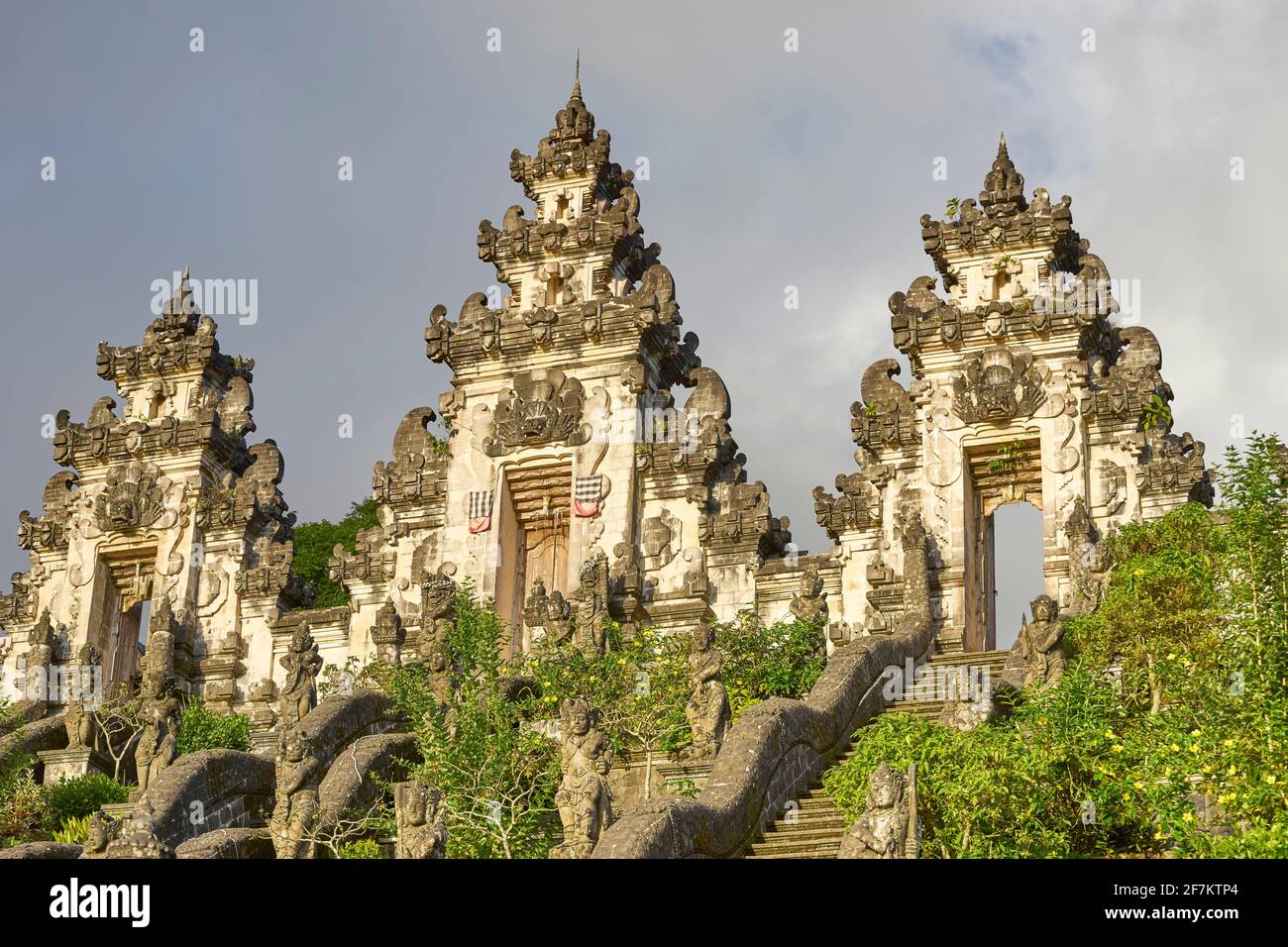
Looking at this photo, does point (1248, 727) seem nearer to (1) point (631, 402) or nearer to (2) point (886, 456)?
(2) point (886, 456)

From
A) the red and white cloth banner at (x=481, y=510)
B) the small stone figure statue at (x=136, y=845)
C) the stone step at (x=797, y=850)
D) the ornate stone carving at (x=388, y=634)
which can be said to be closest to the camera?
the small stone figure statue at (x=136, y=845)

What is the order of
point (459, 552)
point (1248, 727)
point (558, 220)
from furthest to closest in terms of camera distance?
point (558, 220), point (459, 552), point (1248, 727)

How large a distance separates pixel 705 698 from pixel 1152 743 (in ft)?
15.8

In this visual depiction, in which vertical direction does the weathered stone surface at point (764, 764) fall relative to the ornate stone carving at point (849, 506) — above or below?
below

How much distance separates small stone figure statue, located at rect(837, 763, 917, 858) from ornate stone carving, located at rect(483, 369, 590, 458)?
13282mm

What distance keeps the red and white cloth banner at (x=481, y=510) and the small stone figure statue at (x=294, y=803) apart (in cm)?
823

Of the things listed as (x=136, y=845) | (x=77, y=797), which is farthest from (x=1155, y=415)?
(x=136, y=845)

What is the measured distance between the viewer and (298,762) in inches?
777

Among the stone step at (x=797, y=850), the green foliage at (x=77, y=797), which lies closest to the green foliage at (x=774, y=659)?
the stone step at (x=797, y=850)

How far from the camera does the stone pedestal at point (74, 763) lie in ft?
84.0

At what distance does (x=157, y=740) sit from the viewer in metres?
24.2

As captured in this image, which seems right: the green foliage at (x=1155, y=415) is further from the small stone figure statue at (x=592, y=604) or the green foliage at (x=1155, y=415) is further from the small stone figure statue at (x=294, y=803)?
the small stone figure statue at (x=294, y=803)
